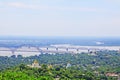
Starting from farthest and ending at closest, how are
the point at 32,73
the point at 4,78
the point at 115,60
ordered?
the point at 115,60 < the point at 32,73 < the point at 4,78

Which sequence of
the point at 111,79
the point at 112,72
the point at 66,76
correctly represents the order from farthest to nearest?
the point at 112,72, the point at 111,79, the point at 66,76

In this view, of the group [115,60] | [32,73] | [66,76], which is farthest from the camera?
[115,60]

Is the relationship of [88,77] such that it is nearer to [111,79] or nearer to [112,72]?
[111,79]

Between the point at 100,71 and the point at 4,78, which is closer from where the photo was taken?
the point at 4,78

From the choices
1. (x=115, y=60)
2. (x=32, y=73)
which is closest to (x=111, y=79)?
(x=32, y=73)

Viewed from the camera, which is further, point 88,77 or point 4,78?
point 88,77

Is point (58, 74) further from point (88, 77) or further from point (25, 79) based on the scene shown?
point (25, 79)

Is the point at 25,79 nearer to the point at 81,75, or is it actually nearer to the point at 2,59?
the point at 81,75

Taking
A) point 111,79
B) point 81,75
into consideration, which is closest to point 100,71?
point 111,79

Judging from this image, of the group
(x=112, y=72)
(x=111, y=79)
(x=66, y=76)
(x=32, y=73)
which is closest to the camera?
(x=32, y=73)
